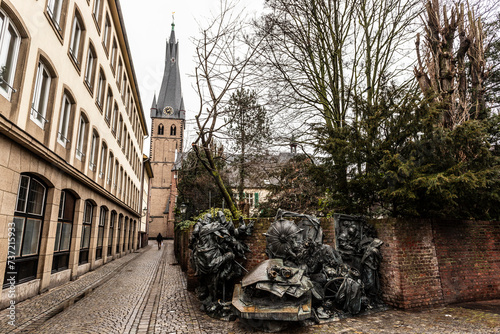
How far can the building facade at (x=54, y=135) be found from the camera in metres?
7.21

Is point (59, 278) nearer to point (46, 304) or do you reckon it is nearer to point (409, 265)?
point (46, 304)

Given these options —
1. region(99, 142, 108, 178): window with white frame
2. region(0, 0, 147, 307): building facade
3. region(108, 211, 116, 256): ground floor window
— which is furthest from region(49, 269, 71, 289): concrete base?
region(108, 211, 116, 256): ground floor window

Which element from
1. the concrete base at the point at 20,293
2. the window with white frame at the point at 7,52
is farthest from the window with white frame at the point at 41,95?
the concrete base at the point at 20,293

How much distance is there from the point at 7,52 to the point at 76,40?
5.48m

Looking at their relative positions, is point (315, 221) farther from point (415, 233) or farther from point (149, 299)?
point (149, 299)

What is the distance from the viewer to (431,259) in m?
7.16

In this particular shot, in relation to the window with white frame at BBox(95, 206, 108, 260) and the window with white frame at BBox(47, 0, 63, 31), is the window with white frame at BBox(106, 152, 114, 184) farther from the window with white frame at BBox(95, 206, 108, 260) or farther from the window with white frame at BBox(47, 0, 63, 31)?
the window with white frame at BBox(47, 0, 63, 31)

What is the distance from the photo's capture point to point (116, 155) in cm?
1969

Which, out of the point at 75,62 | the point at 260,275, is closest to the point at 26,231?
the point at 75,62

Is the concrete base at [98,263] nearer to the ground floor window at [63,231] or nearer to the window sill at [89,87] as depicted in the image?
the ground floor window at [63,231]

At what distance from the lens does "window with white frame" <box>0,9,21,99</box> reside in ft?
22.9

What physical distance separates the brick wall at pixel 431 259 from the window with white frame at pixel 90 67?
1077cm

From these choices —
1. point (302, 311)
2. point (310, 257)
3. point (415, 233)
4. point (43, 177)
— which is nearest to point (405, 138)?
point (415, 233)

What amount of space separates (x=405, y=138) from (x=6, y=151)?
372 inches
